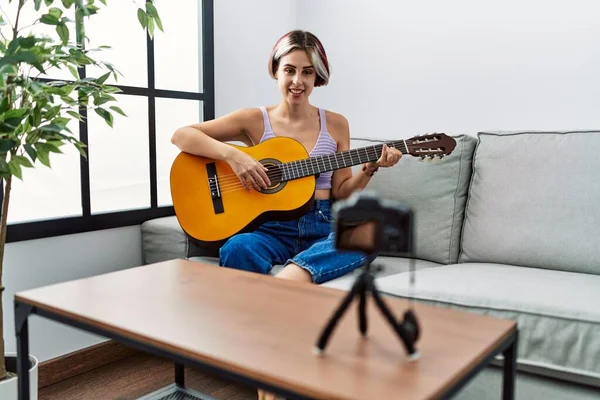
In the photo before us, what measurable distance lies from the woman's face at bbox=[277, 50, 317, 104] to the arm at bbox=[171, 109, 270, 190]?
6.1 inches

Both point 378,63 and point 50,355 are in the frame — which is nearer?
point 50,355

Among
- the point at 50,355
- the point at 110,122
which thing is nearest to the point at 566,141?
the point at 110,122

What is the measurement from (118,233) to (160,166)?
40 cm

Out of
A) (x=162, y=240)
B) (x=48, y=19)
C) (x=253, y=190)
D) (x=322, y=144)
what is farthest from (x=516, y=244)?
(x=48, y=19)

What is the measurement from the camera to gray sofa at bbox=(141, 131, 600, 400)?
125 centimetres

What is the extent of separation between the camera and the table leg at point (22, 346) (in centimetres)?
110

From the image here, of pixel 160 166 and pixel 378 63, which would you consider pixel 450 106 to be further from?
pixel 160 166

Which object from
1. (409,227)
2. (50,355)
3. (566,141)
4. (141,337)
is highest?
(566,141)

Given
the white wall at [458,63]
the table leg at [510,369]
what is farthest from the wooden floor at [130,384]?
the white wall at [458,63]

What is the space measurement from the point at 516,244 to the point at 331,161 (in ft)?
2.14

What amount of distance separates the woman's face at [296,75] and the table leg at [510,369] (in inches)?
46.2

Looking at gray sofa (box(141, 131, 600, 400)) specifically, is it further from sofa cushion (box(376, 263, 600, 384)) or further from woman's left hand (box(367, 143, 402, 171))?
woman's left hand (box(367, 143, 402, 171))

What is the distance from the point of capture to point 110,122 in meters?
1.47

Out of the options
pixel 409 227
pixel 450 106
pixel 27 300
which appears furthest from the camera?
pixel 450 106
